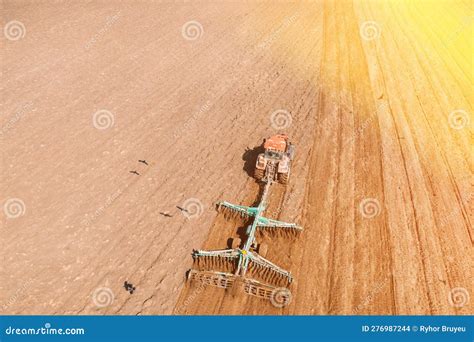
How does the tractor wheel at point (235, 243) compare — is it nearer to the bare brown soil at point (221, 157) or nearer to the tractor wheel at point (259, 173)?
the bare brown soil at point (221, 157)

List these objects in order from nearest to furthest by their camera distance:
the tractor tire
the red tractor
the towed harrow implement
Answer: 1. the towed harrow implement
2. the tractor tire
3. the red tractor

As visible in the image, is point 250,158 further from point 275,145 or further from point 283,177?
point 283,177

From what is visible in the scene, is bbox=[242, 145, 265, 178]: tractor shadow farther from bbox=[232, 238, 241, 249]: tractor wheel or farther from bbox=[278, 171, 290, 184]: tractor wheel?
bbox=[232, 238, 241, 249]: tractor wheel

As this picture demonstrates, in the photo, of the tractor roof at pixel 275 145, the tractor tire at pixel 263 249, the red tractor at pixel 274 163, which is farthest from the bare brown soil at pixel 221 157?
the tractor roof at pixel 275 145

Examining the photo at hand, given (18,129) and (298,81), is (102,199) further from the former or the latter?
(298,81)

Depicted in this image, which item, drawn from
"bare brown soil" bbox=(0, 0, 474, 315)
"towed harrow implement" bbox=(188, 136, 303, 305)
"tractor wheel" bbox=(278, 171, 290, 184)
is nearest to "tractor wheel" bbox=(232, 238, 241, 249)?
"towed harrow implement" bbox=(188, 136, 303, 305)

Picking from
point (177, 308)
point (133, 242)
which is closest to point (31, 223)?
point (133, 242)
